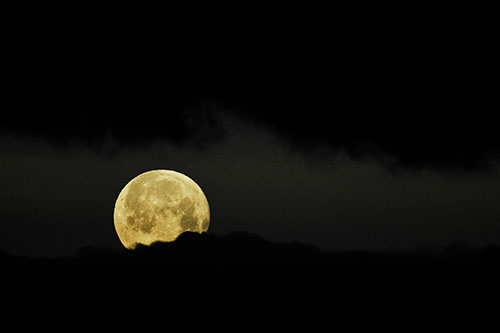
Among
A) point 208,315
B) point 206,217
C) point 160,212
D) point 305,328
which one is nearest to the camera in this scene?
point 305,328

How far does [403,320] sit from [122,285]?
56.6 feet

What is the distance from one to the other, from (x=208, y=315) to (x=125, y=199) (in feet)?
31.1

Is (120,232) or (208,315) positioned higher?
(120,232)

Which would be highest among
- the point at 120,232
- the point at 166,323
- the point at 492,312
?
the point at 120,232

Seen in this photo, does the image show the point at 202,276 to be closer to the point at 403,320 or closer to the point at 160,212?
the point at 160,212

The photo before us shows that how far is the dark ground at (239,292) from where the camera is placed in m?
31.1

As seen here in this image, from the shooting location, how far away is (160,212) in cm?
3534

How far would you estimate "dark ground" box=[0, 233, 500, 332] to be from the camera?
1225 inches

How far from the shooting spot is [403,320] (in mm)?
31031

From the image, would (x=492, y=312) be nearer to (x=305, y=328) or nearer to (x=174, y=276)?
(x=305, y=328)

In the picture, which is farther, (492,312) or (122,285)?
(122,285)

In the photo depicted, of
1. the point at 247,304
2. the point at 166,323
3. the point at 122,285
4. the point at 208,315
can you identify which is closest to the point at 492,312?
the point at 247,304

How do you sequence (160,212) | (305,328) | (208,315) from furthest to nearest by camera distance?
1. (160,212)
2. (208,315)
3. (305,328)

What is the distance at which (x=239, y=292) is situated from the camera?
3547cm
